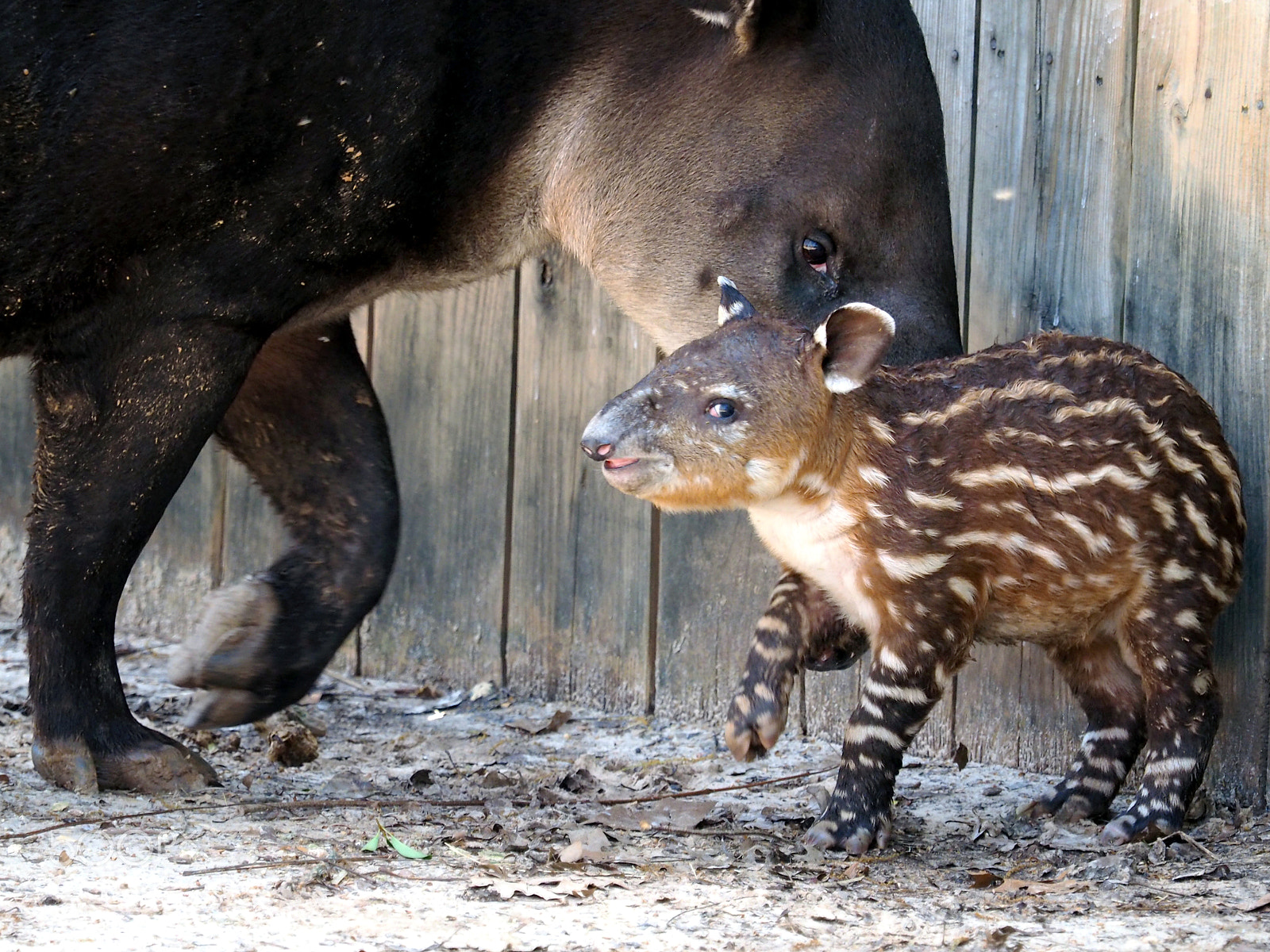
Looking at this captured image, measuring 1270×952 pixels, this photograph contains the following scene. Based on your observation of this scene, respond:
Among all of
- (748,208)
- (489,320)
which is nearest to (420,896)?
(748,208)

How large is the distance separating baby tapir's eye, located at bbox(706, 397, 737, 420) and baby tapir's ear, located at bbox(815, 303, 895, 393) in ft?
0.72

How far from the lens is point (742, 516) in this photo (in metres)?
4.96

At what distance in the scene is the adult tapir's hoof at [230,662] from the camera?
4.11 m

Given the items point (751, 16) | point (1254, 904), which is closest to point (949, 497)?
point (1254, 904)

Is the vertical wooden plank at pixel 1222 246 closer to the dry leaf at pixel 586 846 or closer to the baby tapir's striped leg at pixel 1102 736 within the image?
the baby tapir's striped leg at pixel 1102 736

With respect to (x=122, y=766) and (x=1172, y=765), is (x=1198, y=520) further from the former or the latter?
(x=122, y=766)

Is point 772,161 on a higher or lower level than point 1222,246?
higher

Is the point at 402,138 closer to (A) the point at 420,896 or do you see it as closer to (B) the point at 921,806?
(A) the point at 420,896

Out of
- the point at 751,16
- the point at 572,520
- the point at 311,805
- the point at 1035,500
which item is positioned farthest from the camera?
the point at 572,520

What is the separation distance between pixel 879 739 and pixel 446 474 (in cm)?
A: 238

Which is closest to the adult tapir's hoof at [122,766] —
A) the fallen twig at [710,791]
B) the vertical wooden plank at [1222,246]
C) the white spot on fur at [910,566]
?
the fallen twig at [710,791]

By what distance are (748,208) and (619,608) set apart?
149 cm

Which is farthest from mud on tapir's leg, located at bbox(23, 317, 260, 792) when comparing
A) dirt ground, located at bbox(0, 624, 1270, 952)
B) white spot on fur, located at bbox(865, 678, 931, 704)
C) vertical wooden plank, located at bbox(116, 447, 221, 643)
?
vertical wooden plank, located at bbox(116, 447, 221, 643)

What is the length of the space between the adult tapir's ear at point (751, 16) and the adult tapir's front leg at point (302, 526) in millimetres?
1339
